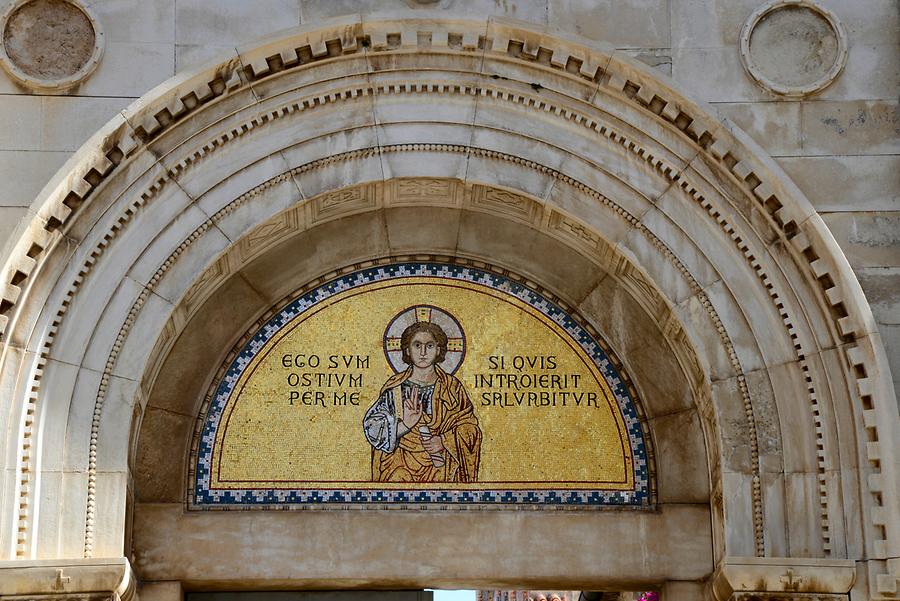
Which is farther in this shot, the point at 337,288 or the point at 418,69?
the point at 337,288

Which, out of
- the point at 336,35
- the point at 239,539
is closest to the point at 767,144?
the point at 336,35

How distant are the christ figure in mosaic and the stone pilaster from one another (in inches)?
91.2

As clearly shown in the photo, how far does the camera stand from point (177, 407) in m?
12.9

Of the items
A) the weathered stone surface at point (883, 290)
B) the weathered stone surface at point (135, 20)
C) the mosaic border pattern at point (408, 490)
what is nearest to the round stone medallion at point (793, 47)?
the weathered stone surface at point (883, 290)

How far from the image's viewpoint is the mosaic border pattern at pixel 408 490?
12750mm

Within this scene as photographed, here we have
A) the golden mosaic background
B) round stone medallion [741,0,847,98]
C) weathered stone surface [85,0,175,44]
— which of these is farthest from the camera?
the golden mosaic background

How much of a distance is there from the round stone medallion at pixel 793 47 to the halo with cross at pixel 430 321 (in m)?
2.94

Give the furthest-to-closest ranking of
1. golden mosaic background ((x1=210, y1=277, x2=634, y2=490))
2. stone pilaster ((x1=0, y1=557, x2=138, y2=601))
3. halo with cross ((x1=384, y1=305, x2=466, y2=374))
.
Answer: halo with cross ((x1=384, y1=305, x2=466, y2=374)), golden mosaic background ((x1=210, y1=277, x2=634, y2=490)), stone pilaster ((x1=0, y1=557, x2=138, y2=601))

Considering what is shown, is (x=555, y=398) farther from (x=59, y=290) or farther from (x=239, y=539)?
(x=59, y=290)

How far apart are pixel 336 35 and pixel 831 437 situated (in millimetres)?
4440

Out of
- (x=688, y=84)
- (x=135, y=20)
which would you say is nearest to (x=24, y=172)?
(x=135, y=20)

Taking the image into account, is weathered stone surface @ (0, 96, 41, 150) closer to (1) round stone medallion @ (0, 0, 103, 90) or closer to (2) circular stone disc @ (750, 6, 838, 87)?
(1) round stone medallion @ (0, 0, 103, 90)

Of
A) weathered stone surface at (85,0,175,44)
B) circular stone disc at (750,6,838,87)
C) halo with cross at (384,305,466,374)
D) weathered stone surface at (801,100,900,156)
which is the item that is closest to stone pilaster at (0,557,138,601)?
halo with cross at (384,305,466,374)

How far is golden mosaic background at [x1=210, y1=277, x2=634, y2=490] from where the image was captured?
12.9 meters
